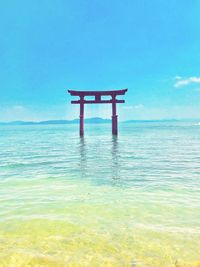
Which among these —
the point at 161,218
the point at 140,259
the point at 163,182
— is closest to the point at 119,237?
the point at 140,259

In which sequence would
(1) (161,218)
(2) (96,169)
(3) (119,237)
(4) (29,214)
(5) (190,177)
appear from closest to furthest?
(3) (119,237)
(1) (161,218)
(4) (29,214)
(5) (190,177)
(2) (96,169)

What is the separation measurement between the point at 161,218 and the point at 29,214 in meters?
2.38

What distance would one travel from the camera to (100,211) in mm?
4312

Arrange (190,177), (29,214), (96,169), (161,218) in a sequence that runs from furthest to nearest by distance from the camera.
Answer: (96,169), (190,177), (29,214), (161,218)

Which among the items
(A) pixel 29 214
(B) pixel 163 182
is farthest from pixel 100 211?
(B) pixel 163 182

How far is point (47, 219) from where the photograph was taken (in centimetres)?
394

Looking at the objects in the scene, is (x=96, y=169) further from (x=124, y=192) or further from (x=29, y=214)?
(x=29, y=214)

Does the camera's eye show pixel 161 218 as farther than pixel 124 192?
No

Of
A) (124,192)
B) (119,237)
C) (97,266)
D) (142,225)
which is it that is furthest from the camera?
(124,192)

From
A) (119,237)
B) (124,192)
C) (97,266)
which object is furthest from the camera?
(124,192)

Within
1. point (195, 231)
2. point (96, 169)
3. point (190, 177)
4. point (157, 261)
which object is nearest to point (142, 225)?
point (195, 231)

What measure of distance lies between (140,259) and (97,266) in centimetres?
52

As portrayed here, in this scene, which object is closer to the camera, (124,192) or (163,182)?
(124,192)

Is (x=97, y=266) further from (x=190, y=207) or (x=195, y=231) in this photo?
(x=190, y=207)
